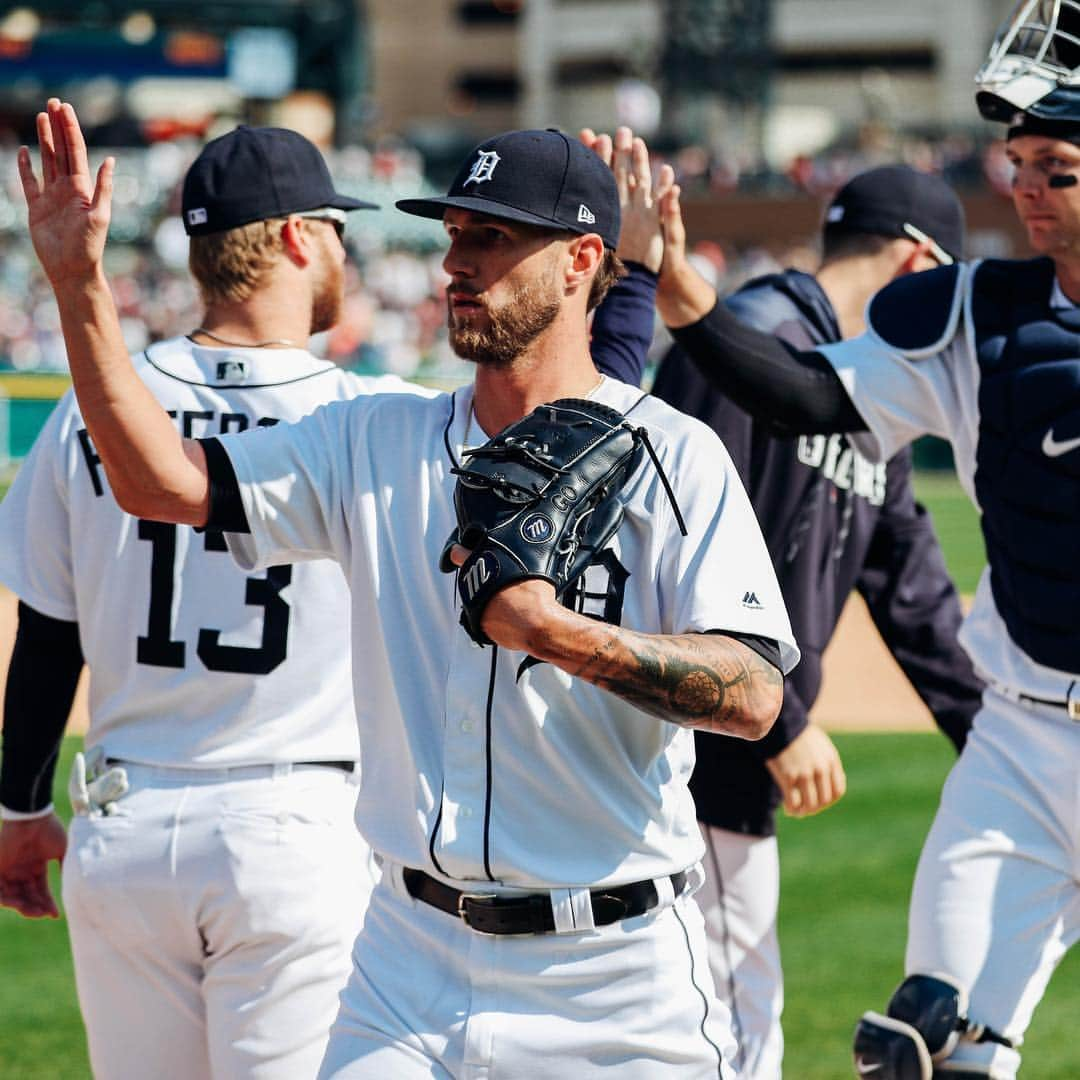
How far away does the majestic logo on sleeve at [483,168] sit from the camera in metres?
2.83

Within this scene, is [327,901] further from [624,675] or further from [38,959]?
[38,959]

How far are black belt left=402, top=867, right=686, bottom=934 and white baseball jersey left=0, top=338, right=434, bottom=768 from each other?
0.72m

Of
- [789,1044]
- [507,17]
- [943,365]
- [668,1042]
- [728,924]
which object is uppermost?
[943,365]

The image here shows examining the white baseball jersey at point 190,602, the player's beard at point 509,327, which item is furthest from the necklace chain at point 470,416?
the white baseball jersey at point 190,602

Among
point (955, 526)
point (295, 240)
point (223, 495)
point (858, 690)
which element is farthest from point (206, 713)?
point (955, 526)

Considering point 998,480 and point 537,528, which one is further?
point 998,480

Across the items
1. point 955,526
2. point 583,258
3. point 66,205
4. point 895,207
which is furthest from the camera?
point 955,526

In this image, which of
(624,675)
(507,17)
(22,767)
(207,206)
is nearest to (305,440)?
(624,675)

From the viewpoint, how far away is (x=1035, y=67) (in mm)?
3766

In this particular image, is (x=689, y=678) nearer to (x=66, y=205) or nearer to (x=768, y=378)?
(x=66, y=205)

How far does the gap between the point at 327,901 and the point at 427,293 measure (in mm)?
28619

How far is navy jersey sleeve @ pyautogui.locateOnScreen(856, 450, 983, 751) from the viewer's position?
477 cm

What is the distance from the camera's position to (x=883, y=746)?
9.54 meters

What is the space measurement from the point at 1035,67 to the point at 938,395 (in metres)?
0.71
